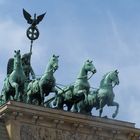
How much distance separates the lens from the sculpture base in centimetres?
3238

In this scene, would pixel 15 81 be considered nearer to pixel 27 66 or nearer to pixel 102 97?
pixel 27 66

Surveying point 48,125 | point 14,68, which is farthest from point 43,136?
point 14,68

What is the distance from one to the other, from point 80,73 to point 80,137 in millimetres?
2708

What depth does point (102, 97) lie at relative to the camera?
34156 millimetres

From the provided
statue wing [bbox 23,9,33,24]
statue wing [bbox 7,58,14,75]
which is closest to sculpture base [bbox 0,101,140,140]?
statue wing [bbox 7,58,14,75]

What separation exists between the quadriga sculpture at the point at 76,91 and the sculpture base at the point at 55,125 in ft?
3.35

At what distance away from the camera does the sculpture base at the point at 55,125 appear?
106 ft

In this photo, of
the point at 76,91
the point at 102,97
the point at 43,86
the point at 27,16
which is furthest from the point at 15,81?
the point at 27,16

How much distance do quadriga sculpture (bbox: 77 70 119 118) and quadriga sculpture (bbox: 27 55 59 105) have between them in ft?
4.63

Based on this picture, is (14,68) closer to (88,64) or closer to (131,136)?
(88,64)

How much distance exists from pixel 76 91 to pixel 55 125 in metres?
1.87

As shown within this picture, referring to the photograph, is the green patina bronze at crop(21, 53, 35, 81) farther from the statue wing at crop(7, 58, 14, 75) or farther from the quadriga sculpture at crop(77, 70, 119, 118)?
the quadriga sculpture at crop(77, 70, 119, 118)

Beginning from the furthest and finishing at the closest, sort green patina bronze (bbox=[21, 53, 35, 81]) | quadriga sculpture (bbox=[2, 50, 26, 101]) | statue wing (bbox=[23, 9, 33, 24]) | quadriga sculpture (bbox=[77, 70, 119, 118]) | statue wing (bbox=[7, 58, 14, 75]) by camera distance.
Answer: statue wing (bbox=[23, 9, 33, 24]), green patina bronze (bbox=[21, 53, 35, 81]), statue wing (bbox=[7, 58, 14, 75]), quadriga sculpture (bbox=[77, 70, 119, 118]), quadriga sculpture (bbox=[2, 50, 26, 101])

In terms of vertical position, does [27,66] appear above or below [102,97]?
above
